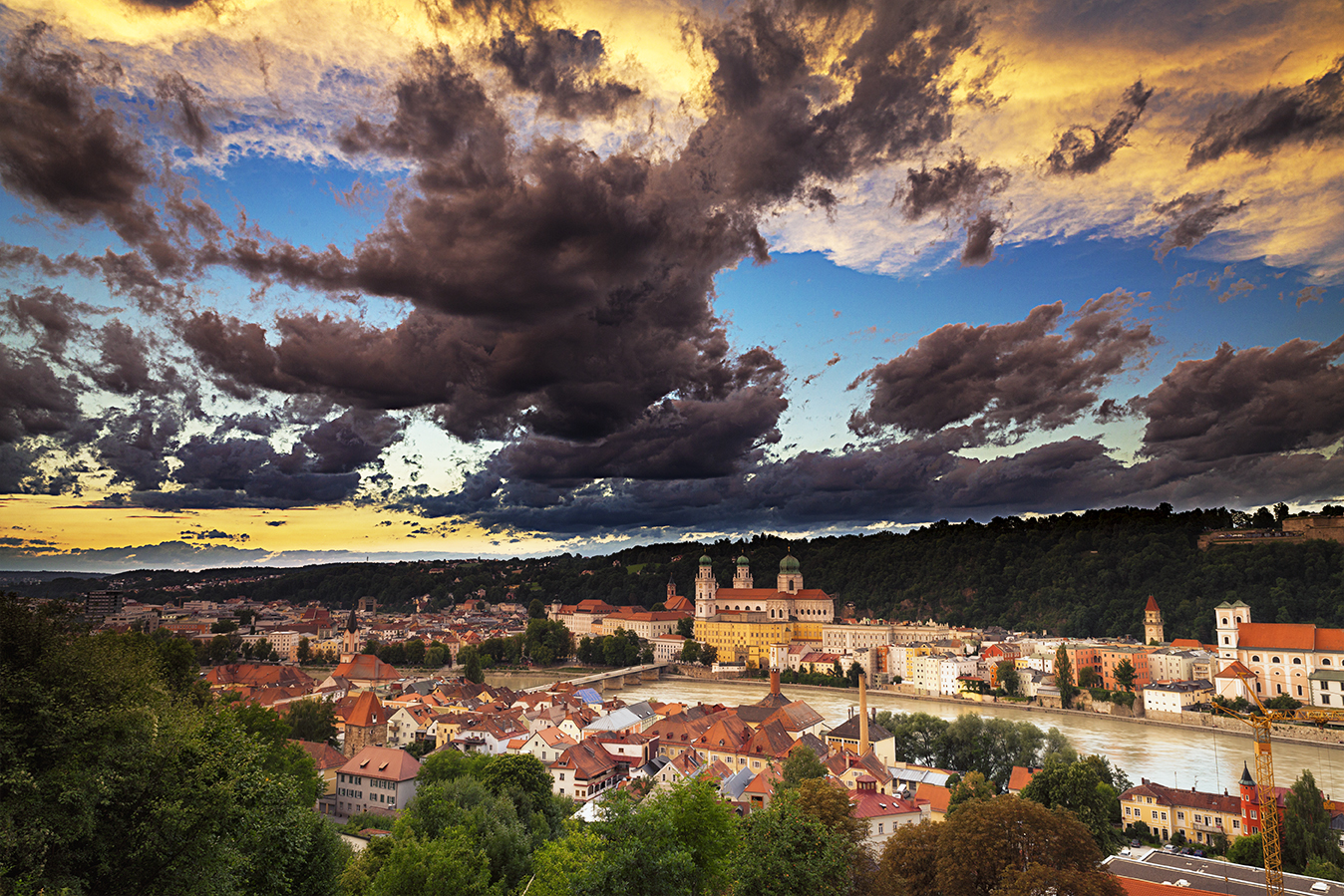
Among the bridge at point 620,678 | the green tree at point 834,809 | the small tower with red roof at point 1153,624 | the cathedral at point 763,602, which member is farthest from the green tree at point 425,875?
the cathedral at point 763,602

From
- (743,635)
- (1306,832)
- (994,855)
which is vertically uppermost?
(994,855)

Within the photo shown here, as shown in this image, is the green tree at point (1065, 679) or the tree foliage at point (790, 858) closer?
the tree foliage at point (790, 858)

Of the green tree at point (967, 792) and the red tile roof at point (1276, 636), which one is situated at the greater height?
the red tile roof at point (1276, 636)

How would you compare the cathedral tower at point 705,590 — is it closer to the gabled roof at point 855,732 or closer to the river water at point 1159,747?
the river water at point 1159,747

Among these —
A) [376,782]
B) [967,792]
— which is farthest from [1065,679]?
[376,782]

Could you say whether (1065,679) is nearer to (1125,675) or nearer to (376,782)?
(1125,675)
